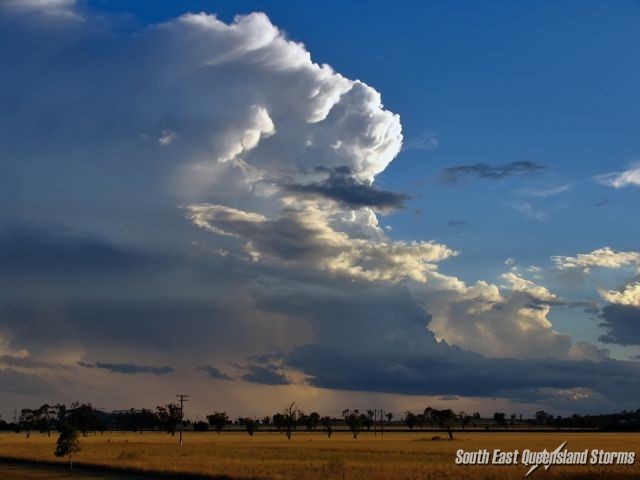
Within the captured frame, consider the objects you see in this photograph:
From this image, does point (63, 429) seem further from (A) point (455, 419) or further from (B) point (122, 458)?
(A) point (455, 419)

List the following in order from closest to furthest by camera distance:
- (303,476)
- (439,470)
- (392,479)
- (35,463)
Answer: (392,479)
(303,476)
(439,470)
(35,463)

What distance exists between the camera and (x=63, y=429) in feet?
235

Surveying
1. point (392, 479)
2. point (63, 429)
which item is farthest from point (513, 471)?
A: point (63, 429)

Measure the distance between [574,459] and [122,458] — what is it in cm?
4562

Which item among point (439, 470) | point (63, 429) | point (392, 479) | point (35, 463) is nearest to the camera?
point (392, 479)

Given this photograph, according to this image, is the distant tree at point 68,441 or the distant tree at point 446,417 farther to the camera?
the distant tree at point 446,417

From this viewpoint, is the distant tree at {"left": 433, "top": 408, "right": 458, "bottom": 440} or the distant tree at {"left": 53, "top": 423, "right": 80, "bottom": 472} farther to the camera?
the distant tree at {"left": 433, "top": 408, "right": 458, "bottom": 440}

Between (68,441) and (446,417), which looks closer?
(68,441)

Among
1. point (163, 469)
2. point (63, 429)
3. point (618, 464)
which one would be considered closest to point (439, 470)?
point (618, 464)

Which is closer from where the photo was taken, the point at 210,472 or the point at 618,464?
the point at 210,472

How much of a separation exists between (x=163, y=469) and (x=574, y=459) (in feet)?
A: 126

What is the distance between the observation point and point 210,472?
5728 cm

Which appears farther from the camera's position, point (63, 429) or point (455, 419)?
point (455, 419)

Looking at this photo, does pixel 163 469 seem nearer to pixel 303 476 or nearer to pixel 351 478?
pixel 303 476
